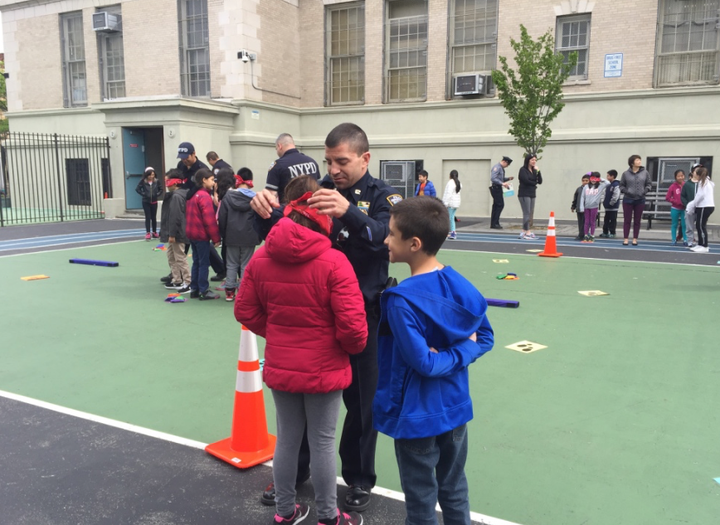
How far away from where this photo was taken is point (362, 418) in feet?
11.2

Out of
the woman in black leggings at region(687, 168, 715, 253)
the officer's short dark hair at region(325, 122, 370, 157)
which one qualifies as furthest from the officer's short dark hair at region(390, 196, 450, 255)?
the woman in black leggings at region(687, 168, 715, 253)

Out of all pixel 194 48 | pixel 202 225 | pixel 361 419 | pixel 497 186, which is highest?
pixel 194 48

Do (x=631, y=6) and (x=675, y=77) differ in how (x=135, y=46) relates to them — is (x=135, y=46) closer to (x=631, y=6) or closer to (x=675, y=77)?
(x=631, y=6)

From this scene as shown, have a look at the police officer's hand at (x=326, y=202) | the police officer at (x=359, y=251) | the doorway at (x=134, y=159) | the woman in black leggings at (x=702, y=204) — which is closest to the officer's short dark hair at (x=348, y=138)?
the police officer at (x=359, y=251)

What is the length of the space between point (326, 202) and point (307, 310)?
0.51m

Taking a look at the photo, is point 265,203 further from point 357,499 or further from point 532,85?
point 532,85

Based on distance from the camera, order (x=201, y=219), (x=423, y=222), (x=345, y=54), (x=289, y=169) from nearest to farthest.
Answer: (x=423, y=222), (x=289, y=169), (x=201, y=219), (x=345, y=54)

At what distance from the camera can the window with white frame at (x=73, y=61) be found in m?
27.3

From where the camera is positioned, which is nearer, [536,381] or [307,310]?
[307,310]

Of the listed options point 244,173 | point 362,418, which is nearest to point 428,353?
point 362,418

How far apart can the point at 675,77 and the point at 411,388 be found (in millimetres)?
21145

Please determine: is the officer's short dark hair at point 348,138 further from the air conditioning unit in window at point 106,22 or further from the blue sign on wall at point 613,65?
the air conditioning unit in window at point 106,22

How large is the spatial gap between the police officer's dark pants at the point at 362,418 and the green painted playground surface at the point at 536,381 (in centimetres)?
30

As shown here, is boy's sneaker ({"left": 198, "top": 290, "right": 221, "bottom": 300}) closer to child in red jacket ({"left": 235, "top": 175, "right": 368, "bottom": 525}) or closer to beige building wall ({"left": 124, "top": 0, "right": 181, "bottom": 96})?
child in red jacket ({"left": 235, "top": 175, "right": 368, "bottom": 525})
